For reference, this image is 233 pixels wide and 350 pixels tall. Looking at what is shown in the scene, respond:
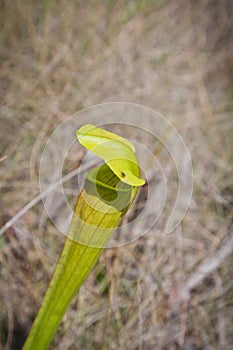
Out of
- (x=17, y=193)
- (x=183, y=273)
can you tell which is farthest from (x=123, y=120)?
(x=183, y=273)

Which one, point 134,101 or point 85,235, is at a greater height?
point 134,101

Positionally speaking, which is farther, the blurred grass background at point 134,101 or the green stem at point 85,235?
the blurred grass background at point 134,101

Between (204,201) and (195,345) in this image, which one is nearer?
(195,345)

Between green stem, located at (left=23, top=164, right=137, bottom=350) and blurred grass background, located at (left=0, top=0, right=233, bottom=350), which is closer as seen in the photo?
green stem, located at (left=23, top=164, right=137, bottom=350)

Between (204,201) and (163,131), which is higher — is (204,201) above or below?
below

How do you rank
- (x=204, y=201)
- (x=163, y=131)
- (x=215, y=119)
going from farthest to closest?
(x=215, y=119), (x=163, y=131), (x=204, y=201)

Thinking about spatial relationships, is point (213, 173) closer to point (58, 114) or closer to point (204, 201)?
point (204, 201)

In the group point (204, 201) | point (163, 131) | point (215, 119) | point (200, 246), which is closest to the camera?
point (200, 246)

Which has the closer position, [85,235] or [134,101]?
[85,235]
